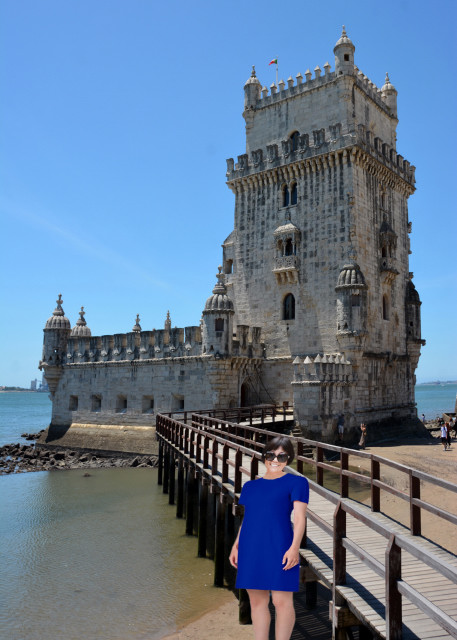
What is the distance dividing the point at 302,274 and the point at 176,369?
8.40 meters

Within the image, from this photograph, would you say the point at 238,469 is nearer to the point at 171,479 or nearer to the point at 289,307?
the point at 171,479

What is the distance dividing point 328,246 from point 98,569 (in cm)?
1915

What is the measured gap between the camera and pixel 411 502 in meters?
7.22

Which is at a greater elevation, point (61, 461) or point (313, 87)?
point (313, 87)

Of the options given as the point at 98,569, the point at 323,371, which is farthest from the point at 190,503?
the point at 323,371

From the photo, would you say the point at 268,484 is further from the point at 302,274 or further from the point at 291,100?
the point at 291,100

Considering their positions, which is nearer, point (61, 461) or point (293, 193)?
point (61, 461)

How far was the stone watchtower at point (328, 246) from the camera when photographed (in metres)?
25.1

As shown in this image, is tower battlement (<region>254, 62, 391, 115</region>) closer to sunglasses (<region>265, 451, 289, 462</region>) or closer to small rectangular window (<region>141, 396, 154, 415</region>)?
small rectangular window (<region>141, 396, 154, 415</region>)

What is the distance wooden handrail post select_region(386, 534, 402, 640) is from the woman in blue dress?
97 cm

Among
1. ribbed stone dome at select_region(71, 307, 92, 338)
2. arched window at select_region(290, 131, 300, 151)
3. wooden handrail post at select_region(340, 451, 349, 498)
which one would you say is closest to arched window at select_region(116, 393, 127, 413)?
ribbed stone dome at select_region(71, 307, 92, 338)

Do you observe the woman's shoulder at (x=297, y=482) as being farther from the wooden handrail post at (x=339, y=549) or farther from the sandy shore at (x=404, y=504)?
the sandy shore at (x=404, y=504)

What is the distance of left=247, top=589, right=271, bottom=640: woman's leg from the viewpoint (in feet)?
14.7

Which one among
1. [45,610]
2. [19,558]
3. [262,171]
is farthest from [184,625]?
[262,171]
